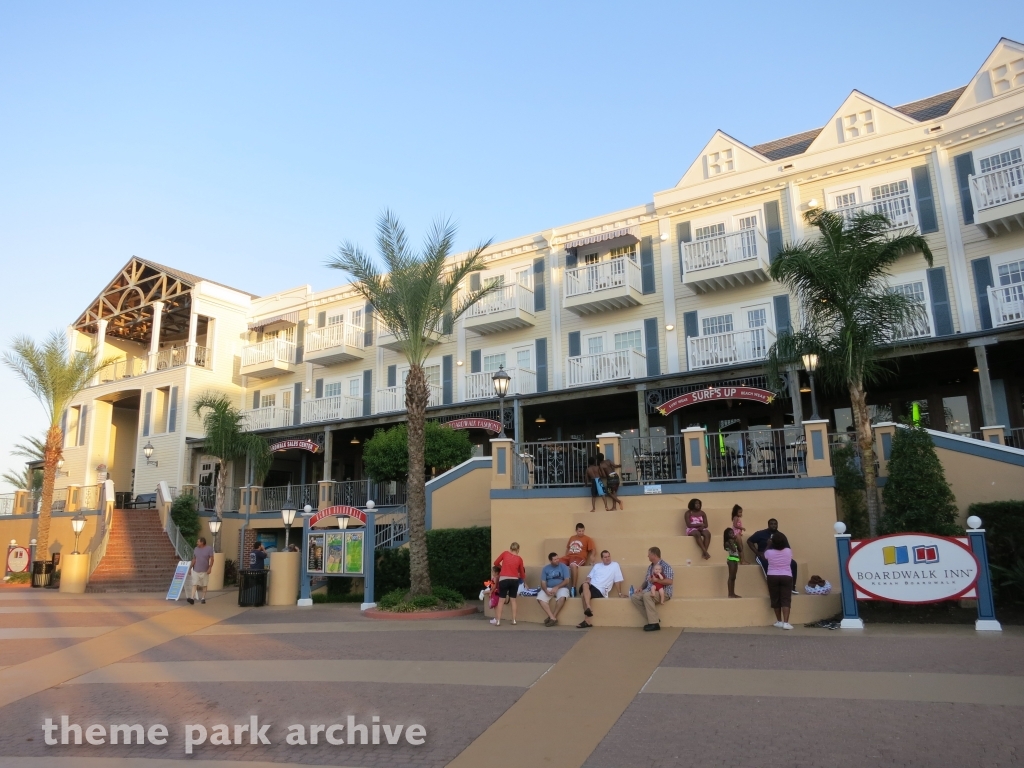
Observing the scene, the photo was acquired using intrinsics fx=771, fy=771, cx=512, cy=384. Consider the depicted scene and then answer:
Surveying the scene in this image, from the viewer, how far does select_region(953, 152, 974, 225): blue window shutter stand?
18.8 m

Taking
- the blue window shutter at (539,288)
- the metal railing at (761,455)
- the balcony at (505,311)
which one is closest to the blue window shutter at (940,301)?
the metal railing at (761,455)

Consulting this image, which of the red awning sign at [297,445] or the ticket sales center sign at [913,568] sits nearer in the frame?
the ticket sales center sign at [913,568]

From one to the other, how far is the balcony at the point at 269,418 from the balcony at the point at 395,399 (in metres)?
4.31

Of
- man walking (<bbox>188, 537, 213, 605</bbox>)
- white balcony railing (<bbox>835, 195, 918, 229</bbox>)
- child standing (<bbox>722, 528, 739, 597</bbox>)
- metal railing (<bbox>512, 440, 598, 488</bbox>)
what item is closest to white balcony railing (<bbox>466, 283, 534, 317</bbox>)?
metal railing (<bbox>512, 440, 598, 488</bbox>)

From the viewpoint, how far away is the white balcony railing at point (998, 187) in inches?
691

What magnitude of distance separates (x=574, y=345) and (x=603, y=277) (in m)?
2.32

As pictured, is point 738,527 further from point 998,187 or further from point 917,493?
point 998,187

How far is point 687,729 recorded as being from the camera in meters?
6.57

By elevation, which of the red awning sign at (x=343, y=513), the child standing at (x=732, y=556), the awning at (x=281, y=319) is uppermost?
the awning at (x=281, y=319)

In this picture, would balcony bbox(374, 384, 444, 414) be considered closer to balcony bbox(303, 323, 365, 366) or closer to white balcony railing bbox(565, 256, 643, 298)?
balcony bbox(303, 323, 365, 366)

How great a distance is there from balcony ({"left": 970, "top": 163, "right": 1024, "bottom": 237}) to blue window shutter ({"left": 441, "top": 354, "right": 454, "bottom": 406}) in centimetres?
1584

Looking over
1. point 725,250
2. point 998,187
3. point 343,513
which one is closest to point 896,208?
point 998,187

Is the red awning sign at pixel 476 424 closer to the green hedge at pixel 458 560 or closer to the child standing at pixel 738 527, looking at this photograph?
the green hedge at pixel 458 560

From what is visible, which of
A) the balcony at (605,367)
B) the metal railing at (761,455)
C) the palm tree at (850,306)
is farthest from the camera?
the balcony at (605,367)
